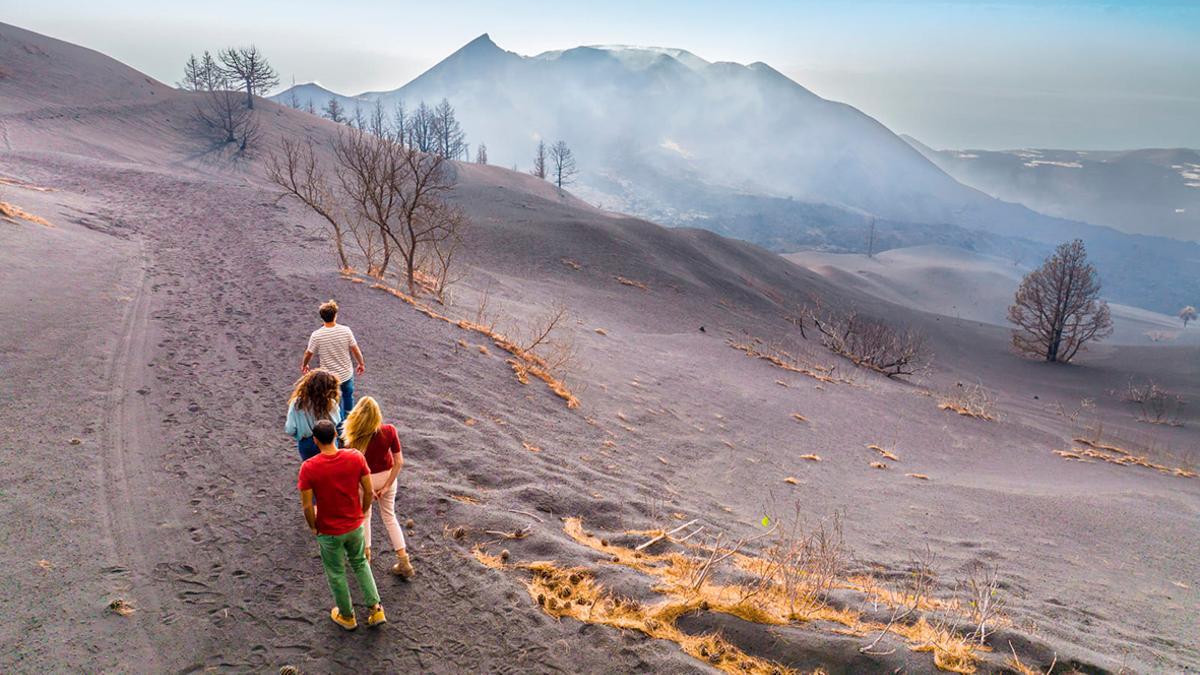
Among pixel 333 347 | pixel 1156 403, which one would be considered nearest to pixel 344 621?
pixel 333 347

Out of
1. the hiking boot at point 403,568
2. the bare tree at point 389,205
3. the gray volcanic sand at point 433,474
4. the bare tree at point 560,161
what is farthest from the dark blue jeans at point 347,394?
the bare tree at point 560,161

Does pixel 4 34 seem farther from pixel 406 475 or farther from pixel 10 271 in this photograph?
pixel 406 475

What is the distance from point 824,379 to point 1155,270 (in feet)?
594

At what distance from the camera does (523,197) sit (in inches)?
2072

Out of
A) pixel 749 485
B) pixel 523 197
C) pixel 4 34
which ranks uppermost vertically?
pixel 4 34

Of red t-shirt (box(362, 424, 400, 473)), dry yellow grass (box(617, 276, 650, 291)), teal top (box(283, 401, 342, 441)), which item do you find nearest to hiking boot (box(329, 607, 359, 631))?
red t-shirt (box(362, 424, 400, 473))

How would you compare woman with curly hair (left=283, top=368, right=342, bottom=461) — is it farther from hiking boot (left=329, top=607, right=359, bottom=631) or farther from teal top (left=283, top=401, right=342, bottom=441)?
hiking boot (left=329, top=607, right=359, bottom=631)

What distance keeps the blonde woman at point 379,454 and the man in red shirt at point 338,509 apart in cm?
20

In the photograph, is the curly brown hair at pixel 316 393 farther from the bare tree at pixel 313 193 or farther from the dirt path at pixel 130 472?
the bare tree at pixel 313 193

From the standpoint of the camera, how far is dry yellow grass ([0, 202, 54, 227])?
13.1m

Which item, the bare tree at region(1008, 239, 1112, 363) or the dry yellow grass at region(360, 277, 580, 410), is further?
the bare tree at region(1008, 239, 1112, 363)

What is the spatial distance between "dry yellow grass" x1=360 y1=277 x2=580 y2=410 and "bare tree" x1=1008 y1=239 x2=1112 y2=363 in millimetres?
36374

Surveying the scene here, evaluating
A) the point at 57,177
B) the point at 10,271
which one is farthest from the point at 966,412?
the point at 57,177

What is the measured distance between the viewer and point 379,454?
14.1ft
